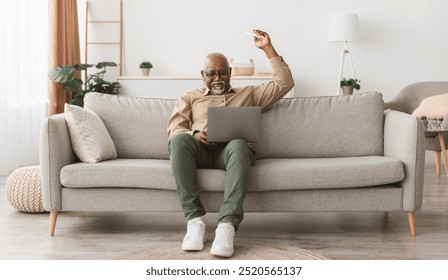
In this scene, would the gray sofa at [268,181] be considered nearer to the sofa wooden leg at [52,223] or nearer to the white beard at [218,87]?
the sofa wooden leg at [52,223]

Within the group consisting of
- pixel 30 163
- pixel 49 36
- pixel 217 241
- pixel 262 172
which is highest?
pixel 49 36

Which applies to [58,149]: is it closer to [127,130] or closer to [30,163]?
[127,130]

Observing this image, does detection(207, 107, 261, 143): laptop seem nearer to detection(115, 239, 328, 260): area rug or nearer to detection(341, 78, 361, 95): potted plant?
detection(115, 239, 328, 260): area rug

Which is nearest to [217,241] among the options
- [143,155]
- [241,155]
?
[241,155]

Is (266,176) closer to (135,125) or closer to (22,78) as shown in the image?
(135,125)

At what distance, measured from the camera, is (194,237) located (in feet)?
9.18

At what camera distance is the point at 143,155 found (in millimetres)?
→ 3576

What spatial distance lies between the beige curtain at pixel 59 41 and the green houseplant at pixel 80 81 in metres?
0.11

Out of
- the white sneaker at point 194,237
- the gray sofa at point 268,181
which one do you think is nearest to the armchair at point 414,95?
the gray sofa at point 268,181

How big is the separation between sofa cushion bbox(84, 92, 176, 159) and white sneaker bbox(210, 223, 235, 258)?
93 cm

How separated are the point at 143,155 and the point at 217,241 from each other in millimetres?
1054

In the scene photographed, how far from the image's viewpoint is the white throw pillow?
3.26m

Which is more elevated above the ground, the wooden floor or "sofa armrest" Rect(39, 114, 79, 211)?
"sofa armrest" Rect(39, 114, 79, 211)

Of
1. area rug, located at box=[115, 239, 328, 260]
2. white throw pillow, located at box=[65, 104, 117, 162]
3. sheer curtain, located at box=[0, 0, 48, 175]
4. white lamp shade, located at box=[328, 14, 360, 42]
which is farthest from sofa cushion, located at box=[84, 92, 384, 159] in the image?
white lamp shade, located at box=[328, 14, 360, 42]
